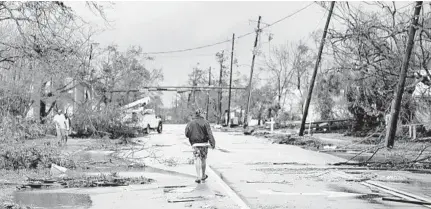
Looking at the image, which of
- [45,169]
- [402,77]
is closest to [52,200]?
[45,169]

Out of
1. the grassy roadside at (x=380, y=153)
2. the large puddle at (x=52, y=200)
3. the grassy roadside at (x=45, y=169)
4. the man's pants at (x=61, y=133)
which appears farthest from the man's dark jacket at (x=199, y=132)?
the man's pants at (x=61, y=133)

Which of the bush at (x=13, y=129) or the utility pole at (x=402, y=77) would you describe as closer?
the bush at (x=13, y=129)

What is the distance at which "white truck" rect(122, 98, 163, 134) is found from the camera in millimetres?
39531

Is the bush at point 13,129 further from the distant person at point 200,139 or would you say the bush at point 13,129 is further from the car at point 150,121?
the car at point 150,121

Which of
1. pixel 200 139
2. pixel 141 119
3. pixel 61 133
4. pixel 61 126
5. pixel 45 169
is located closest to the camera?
pixel 200 139

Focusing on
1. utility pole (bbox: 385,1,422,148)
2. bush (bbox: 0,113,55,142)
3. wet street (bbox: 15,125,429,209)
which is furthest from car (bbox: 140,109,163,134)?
wet street (bbox: 15,125,429,209)

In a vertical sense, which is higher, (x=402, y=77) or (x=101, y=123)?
(x=402, y=77)

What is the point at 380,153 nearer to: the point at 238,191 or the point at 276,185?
the point at 276,185

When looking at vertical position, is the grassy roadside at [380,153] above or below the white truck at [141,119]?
below

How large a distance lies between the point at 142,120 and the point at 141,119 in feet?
0.32

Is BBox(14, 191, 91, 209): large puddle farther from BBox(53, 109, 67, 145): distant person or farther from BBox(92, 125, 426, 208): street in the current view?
BBox(53, 109, 67, 145): distant person

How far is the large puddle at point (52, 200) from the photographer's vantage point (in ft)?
34.9

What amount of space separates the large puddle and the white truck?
26.3 metres

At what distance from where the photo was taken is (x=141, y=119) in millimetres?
42906
